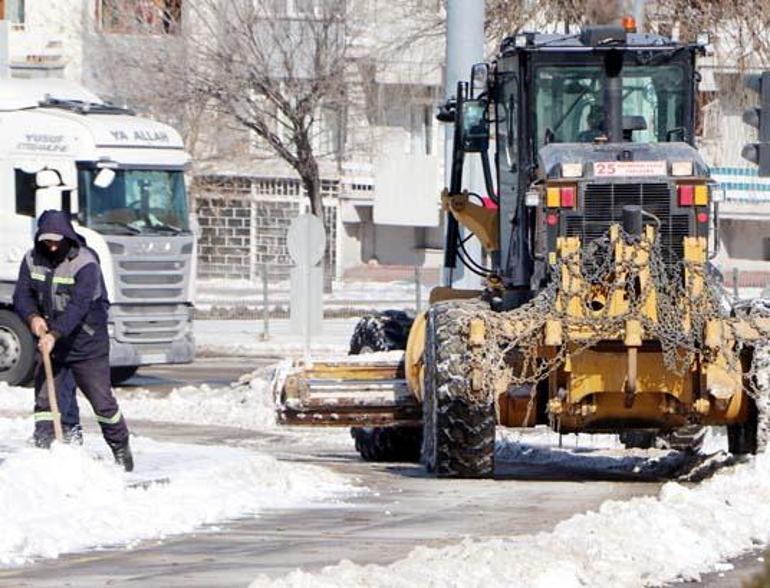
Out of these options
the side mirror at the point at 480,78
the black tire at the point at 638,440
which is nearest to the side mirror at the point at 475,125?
the side mirror at the point at 480,78

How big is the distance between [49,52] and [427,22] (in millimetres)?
15598

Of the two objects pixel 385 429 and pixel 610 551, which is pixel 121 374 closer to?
pixel 385 429

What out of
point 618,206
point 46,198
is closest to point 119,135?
point 46,198

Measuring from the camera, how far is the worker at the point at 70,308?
1486 centimetres

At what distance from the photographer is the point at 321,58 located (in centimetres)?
4506

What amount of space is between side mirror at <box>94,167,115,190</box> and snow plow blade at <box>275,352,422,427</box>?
1096cm

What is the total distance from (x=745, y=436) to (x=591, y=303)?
1820mm

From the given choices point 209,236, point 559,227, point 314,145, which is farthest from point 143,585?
point 209,236

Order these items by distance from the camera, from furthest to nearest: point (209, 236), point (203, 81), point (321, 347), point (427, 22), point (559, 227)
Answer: point (209, 236)
point (203, 81)
point (427, 22)
point (321, 347)
point (559, 227)

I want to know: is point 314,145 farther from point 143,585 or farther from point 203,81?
point 143,585

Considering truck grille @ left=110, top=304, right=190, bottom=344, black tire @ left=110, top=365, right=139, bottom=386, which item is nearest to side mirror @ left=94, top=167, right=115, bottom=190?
truck grille @ left=110, top=304, right=190, bottom=344

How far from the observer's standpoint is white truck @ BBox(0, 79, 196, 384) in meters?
27.9

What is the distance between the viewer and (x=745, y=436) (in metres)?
16.4

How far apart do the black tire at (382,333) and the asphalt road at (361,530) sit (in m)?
1.06
